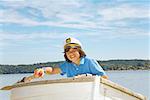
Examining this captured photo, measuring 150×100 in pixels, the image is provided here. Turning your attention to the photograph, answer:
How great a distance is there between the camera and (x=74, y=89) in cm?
570

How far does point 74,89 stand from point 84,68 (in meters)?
0.40

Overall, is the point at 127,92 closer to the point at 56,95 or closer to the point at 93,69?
the point at 93,69

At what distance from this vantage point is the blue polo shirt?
593 cm

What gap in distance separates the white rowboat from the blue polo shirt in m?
0.27

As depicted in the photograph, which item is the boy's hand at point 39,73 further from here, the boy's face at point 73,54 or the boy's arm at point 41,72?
the boy's face at point 73,54

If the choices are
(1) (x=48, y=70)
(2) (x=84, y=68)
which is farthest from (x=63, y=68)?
(2) (x=84, y=68)

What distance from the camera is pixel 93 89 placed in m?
5.66

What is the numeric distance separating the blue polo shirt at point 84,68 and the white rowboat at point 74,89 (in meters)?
0.27

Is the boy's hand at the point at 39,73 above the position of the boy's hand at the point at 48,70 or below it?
below

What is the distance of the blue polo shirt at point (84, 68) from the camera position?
5.93 metres

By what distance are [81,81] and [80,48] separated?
0.53m

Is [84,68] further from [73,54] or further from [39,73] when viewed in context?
[39,73]

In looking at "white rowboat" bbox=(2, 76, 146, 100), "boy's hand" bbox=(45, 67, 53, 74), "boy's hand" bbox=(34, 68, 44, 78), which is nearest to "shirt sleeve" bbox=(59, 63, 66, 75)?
"boy's hand" bbox=(45, 67, 53, 74)

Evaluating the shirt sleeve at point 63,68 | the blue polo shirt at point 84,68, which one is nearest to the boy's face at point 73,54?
the blue polo shirt at point 84,68
